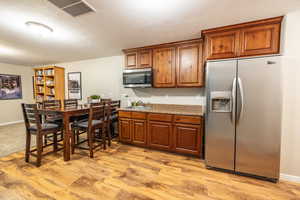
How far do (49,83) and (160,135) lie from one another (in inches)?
182

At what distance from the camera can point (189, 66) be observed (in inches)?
105

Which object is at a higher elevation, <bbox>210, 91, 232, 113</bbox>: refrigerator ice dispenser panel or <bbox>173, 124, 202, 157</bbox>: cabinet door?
<bbox>210, 91, 232, 113</bbox>: refrigerator ice dispenser panel

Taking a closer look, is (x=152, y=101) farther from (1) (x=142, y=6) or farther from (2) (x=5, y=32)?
(2) (x=5, y=32)

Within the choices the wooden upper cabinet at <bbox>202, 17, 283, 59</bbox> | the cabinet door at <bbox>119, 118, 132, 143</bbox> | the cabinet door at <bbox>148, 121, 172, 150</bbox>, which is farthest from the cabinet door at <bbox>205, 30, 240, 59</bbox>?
the cabinet door at <bbox>119, 118, 132, 143</bbox>

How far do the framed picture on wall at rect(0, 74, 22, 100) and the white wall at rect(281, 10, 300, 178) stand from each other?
7.48m

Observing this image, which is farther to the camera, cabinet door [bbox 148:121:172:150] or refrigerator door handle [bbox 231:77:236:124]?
cabinet door [bbox 148:121:172:150]

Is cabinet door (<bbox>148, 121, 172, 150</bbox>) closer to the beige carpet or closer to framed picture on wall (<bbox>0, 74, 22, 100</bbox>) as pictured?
the beige carpet

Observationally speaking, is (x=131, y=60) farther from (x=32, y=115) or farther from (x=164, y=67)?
(x=32, y=115)

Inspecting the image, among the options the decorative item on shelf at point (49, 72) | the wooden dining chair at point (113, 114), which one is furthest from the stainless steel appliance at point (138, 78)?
the decorative item on shelf at point (49, 72)

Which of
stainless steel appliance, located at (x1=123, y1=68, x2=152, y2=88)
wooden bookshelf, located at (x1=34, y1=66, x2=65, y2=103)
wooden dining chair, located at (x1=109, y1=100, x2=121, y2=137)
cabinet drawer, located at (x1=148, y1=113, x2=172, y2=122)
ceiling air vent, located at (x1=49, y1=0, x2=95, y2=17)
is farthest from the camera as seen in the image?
wooden bookshelf, located at (x1=34, y1=66, x2=65, y2=103)

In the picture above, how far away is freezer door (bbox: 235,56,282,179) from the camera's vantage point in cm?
173

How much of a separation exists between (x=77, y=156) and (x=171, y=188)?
73.2 inches

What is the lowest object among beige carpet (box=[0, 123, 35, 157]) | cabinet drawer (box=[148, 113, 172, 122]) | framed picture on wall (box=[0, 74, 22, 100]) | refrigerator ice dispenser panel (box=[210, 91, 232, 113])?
beige carpet (box=[0, 123, 35, 157])

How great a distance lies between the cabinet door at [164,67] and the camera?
9.20 ft
